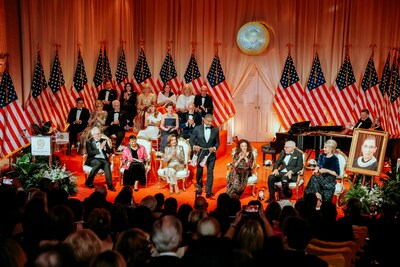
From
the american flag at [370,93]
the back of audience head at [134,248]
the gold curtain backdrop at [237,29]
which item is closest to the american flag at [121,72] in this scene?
the gold curtain backdrop at [237,29]

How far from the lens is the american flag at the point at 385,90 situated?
15.4 m

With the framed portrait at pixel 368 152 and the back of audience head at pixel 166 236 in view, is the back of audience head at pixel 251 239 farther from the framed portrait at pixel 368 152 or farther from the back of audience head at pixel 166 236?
the framed portrait at pixel 368 152

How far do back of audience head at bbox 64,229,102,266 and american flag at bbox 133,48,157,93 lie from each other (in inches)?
481

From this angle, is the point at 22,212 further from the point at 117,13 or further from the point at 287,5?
the point at 287,5

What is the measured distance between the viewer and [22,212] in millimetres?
5676

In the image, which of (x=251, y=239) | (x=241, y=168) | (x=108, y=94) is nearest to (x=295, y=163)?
(x=241, y=168)

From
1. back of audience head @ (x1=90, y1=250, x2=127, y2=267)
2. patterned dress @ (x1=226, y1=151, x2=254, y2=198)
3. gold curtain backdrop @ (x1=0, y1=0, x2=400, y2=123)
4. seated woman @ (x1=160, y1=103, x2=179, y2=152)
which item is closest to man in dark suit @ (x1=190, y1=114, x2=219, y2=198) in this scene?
patterned dress @ (x1=226, y1=151, x2=254, y2=198)

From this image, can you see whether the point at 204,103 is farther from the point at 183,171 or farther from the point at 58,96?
the point at 183,171

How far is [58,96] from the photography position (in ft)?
44.4

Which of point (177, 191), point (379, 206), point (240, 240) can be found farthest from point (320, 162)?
point (240, 240)

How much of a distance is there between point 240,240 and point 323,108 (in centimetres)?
1175

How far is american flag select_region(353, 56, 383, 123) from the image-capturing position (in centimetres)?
1560

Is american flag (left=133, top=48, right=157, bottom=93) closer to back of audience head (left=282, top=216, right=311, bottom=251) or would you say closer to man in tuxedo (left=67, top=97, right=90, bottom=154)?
man in tuxedo (left=67, top=97, right=90, bottom=154)

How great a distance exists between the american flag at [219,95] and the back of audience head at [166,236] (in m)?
11.7
